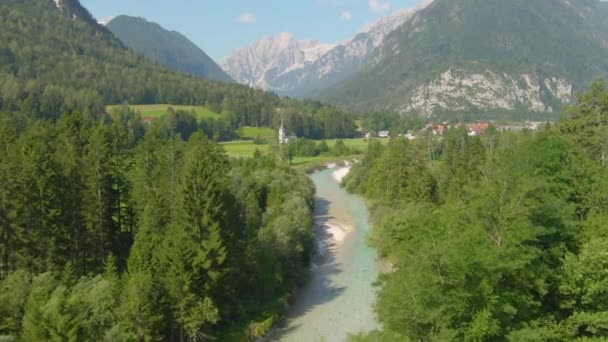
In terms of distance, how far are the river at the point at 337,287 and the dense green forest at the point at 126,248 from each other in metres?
2.17

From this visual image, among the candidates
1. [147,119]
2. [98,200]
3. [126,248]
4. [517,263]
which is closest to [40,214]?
[98,200]

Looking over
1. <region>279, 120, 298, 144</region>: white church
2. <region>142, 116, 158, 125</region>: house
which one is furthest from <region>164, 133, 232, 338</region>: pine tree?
<region>142, 116, 158, 125</region>: house

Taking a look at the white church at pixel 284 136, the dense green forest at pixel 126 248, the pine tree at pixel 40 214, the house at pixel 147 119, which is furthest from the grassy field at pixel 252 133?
the pine tree at pixel 40 214

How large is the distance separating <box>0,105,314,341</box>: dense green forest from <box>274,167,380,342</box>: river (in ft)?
7.12

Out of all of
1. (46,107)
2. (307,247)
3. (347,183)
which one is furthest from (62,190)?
(46,107)

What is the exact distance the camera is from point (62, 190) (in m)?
40.4

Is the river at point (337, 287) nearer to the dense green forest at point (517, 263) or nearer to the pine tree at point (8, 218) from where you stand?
the dense green forest at point (517, 263)

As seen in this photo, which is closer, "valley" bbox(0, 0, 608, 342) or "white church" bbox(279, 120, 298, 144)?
"valley" bbox(0, 0, 608, 342)

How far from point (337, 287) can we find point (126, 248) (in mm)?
20886

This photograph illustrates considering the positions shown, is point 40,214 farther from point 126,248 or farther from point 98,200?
point 126,248

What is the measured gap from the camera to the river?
4078 centimetres

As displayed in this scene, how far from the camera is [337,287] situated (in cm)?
5059

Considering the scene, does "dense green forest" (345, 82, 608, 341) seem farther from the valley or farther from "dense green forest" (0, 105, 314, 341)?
"dense green forest" (0, 105, 314, 341)

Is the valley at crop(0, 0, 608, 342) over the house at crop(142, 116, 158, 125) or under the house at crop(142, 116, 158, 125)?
under
